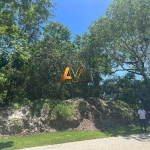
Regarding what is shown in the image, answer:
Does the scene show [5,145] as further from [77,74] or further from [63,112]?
[77,74]

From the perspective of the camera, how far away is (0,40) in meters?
11.5

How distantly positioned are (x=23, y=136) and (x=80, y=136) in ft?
9.83

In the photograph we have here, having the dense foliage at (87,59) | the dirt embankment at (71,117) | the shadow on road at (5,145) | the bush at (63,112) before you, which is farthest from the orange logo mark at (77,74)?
the shadow on road at (5,145)

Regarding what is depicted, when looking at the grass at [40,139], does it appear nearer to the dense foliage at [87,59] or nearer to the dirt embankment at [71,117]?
the dirt embankment at [71,117]

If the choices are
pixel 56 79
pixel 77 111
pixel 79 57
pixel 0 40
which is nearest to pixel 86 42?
pixel 79 57

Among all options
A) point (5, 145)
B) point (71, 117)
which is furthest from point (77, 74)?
point (5, 145)

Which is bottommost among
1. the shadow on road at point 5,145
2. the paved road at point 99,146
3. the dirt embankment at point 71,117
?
the paved road at point 99,146

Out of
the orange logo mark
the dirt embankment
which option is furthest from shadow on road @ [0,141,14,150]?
the orange logo mark

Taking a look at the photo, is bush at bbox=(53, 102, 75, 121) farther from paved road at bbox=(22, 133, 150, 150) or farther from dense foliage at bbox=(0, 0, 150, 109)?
paved road at bbox=(22, 133, 150, 150)

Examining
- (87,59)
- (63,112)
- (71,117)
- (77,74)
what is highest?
(87,59)

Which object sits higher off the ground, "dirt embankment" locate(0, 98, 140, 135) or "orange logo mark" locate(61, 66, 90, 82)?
"orange logo mark" locate(61, 66, 90, 82)

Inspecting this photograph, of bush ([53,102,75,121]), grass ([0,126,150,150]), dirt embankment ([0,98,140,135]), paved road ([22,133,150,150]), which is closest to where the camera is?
paved road ([22,133,150,150])

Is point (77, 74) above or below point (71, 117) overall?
above

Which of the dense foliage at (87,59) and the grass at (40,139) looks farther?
the dense foliage at (87,59)
